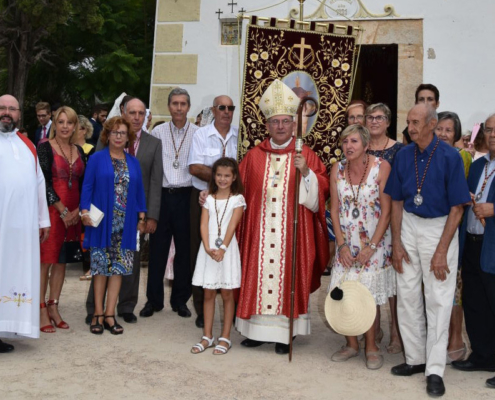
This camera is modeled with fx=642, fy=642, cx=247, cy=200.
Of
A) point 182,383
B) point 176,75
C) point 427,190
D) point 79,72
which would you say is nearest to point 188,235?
point 182,383

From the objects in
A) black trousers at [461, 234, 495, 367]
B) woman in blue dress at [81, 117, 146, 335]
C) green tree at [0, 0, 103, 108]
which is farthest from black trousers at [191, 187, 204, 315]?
green tree at [0, 0, 103, 108]

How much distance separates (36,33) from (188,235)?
1010cm

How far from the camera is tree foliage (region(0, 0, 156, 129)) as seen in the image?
13164 mm

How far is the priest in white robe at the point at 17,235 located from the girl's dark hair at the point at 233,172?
1.33 m

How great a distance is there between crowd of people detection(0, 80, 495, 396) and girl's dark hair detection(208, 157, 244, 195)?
12mm

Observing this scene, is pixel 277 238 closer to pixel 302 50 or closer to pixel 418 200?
pixel 418 200

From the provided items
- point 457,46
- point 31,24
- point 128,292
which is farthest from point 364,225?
point 31,24

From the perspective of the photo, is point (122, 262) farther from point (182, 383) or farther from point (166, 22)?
point (166, 22)

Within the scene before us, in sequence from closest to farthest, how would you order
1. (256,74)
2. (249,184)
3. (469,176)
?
(469,176) → (249,184) → (256,74)

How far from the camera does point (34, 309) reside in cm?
475

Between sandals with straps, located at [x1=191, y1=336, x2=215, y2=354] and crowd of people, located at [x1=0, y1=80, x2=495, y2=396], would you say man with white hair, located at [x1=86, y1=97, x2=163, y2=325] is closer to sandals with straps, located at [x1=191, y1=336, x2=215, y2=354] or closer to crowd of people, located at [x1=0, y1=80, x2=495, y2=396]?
crowd of people, located at [x1=0, y1=80, x2=495, y2=396]

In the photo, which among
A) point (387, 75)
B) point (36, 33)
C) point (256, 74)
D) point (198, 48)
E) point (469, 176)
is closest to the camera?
point (469, 176)

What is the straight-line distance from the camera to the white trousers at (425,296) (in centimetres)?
419

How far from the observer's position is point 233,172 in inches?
193
